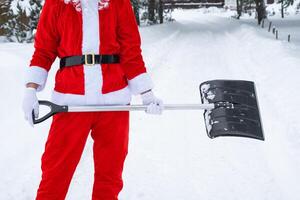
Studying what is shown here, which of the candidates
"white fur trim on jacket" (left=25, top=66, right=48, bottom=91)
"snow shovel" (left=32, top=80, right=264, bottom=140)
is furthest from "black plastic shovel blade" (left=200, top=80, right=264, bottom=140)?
"white fur trim on jacket" (left=25, top=66, right=48, bottom=91)

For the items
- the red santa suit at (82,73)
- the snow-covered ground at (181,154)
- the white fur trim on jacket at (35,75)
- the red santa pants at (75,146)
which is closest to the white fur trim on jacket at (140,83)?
the red santa suit at (82,73)

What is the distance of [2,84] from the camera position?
21.3ft

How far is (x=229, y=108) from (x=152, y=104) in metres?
0.65

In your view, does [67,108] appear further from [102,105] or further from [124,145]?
[124,145]

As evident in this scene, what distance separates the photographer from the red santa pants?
243cm

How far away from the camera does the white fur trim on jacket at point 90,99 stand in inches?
95.4

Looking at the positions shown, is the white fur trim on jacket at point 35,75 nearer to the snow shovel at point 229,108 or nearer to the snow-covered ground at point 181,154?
the snow shovel at point 229,108

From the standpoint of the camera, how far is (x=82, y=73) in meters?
2.39

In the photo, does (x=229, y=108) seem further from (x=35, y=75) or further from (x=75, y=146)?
(x=35, y=75)

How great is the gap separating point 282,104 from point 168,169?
9.34 ft

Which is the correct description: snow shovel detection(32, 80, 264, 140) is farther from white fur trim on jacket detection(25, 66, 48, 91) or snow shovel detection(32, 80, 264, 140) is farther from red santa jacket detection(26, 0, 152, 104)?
white fur trim on jacket detection(25, 66, 48, 91)

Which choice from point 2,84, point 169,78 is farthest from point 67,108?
point 169,78

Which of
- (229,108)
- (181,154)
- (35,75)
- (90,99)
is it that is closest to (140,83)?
(90,99)

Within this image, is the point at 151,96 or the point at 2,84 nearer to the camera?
the point at 151,96
